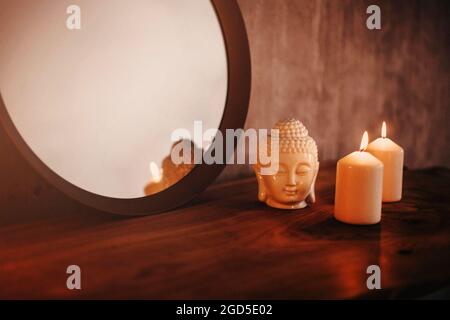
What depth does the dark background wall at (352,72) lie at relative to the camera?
1.26 metres

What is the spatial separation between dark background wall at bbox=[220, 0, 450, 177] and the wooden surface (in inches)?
14.6

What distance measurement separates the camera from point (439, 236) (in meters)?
0.89

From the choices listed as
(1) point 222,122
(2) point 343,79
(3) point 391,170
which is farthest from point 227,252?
(2) point 343,79

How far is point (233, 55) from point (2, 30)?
453 millimetres

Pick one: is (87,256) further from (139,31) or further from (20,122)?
(139,31)

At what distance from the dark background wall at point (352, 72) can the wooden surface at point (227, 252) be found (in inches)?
14.6

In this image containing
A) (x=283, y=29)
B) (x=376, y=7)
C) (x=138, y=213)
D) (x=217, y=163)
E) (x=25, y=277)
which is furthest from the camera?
(x=376, y=7)

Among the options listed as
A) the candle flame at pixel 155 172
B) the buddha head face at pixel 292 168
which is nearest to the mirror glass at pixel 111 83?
the candle flame at pixel 155 172

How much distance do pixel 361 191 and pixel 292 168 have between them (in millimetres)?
136

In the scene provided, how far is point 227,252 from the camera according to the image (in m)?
0.80

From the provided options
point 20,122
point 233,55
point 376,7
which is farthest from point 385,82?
point 20,122

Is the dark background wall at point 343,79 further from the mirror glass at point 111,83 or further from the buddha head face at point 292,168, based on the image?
the buddha head face at point 292,168

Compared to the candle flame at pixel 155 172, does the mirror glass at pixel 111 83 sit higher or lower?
higher

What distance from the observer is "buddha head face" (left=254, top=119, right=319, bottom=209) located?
968 millimetres
